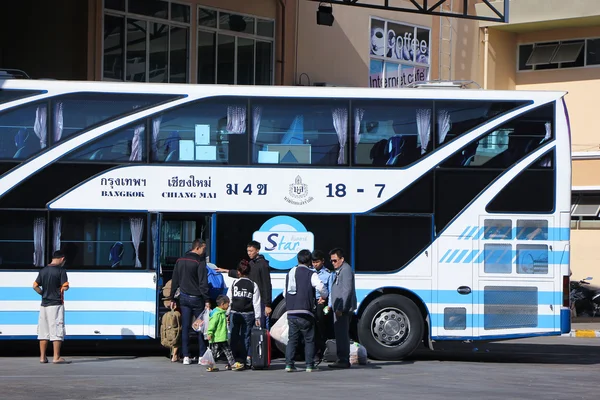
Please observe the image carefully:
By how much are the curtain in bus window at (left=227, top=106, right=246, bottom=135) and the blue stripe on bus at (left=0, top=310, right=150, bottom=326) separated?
10.4 ft

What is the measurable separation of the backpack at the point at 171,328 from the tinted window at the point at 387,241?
2.97m

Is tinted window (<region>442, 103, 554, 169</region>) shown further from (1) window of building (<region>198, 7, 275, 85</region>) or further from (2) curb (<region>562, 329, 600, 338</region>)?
(1) window of building (<region>198, 7, 275, 85</region>)

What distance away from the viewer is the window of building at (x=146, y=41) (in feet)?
81.8

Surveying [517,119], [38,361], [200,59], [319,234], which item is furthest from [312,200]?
[200,59]

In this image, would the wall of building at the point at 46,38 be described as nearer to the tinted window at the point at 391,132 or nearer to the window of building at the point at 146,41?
the window of building at the point at 146,41

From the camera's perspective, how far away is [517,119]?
16938 millimetres

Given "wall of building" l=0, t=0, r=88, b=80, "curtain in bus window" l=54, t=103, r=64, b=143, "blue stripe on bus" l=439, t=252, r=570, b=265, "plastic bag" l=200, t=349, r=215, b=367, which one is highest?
"wall of building" l=0, t=0, r=88, b=80

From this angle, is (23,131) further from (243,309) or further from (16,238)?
(243,309)

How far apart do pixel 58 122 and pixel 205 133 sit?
7.41 feet

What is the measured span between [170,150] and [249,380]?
173 inches

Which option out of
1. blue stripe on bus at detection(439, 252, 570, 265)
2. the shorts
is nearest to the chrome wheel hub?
blue stripe on bus at detection(439, 252, 570, 265)

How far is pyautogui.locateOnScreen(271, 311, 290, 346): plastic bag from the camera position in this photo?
51.3 feet

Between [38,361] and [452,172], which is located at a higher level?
[452,172]

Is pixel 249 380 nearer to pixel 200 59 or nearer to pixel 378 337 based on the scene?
pixel 378 337
